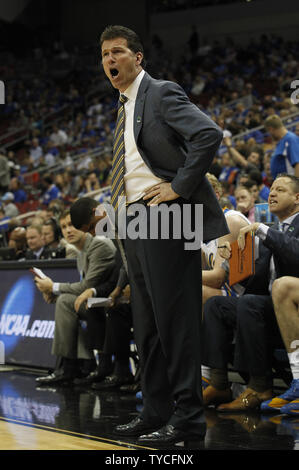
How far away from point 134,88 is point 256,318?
172 cm

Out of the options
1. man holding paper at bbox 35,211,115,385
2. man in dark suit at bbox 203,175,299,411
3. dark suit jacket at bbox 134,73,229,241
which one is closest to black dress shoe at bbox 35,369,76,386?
man holding paper at bbox 35,211,115,385

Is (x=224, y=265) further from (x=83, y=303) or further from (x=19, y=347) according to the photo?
(x=19, y=347)

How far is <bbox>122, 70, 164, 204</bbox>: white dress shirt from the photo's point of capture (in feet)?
11.0

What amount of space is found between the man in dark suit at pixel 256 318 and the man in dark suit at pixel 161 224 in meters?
1.05

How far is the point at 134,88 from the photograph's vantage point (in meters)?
3.47

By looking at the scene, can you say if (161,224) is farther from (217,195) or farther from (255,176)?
(255,176)

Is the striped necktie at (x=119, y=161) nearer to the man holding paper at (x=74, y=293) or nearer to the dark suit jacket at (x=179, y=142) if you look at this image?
the dark suit jacket at (x=179, y=142)

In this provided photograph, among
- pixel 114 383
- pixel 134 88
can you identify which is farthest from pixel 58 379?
pixel 134 88

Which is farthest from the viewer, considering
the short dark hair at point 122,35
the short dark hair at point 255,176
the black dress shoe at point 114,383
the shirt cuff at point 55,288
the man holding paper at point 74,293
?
the short dark hair at point 255,176

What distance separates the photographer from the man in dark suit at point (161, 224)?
320 centimetres

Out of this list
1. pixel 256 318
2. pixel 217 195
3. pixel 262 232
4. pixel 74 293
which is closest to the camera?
pixel 262 232

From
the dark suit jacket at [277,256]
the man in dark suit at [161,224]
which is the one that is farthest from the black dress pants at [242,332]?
the man in dark suit at [161,224]

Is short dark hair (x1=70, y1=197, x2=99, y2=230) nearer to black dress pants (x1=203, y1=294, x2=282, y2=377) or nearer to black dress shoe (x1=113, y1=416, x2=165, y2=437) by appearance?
black dress pants (x1=203, y1=294, x2=282, y2=377)

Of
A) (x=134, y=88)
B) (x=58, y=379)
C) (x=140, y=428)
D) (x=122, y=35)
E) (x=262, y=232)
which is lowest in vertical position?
(x=58, y=379)
